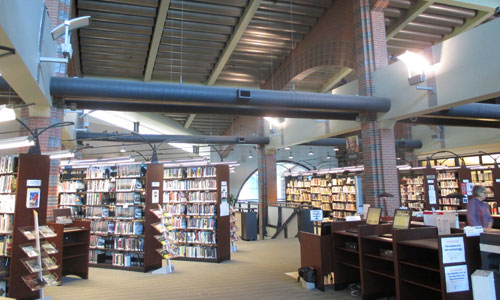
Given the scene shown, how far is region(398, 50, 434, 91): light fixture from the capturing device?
808 centimetres

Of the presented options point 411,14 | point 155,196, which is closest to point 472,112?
point 411,14

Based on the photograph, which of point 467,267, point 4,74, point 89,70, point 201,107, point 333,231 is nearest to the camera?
point 467,267

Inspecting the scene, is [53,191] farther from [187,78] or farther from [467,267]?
[187,78]

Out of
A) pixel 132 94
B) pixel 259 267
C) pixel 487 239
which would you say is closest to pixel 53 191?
pixel 132 94

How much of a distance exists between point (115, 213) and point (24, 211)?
289 centimetres

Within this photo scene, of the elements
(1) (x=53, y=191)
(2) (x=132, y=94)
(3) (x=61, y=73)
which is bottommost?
(1) (x=53, y=191)

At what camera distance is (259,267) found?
7.80 metres

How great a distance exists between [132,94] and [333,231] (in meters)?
4.92

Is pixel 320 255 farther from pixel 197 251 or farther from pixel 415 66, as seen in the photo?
pixel 415 66

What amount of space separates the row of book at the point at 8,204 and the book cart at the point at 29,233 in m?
0.08

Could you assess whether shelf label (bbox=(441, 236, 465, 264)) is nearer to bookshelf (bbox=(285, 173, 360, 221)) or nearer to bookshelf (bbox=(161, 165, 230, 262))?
bookshelf (bbox=(161, 165, 230, 262))

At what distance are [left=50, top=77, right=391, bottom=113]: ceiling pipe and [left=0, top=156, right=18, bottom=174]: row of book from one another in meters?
1.59

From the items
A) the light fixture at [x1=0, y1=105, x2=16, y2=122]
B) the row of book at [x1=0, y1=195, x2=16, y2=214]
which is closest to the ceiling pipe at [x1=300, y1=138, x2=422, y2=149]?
the row of book at [x1=0, y1=195, x2=16, y2=214]

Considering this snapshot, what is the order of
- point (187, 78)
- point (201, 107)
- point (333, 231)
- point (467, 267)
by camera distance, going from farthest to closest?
1. point (187, 78)
2. point (201, 107)
3. point (333, 231)
4. point (467, 267)
